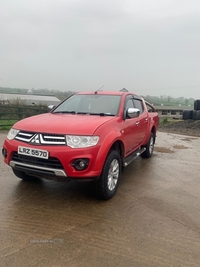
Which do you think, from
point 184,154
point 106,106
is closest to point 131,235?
point 106,106

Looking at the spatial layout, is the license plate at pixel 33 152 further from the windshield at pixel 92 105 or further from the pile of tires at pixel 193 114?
the pile of tires at pixel 193 114

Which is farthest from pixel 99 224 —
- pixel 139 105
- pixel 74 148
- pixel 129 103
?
pixel 139 105

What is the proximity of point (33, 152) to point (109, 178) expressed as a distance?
1.22m

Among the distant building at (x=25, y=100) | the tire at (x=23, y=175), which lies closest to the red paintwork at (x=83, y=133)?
the tire at (x=23, y=175)

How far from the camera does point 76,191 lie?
3.83 meters

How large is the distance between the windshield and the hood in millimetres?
455

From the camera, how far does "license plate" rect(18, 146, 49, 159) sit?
3061 mm

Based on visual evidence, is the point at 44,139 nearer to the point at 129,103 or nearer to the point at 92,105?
the point at 92,105

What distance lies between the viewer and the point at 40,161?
3139mm

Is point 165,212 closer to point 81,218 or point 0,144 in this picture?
point 81,218

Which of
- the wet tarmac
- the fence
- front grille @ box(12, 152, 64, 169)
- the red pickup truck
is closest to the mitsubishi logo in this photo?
the red pickup truck

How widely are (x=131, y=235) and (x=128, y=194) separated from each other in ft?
3.89

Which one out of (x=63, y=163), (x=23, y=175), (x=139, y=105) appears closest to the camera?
(x=63, y=163)

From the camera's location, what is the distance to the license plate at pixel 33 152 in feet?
10.0
